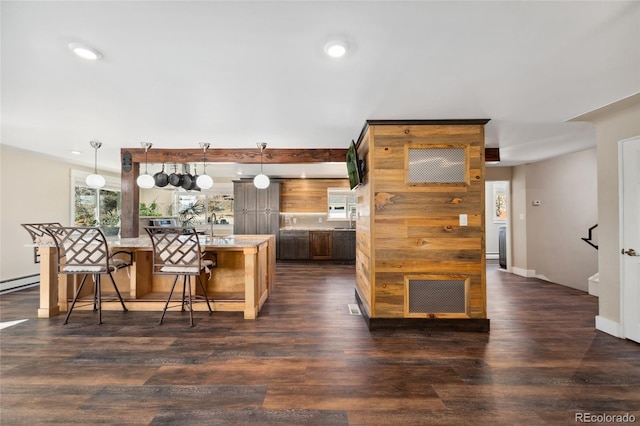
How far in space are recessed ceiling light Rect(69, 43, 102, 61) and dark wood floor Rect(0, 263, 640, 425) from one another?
235cm

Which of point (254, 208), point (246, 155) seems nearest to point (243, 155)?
point (246, 155)

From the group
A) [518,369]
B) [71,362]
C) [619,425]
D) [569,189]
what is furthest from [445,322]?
[569,189]

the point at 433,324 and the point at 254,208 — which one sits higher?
the point at 254,208

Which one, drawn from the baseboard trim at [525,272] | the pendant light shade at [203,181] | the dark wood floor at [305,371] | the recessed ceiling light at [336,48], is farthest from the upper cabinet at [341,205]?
the recessed ceiling light at [336,48]

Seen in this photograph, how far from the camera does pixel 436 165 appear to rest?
10.3 ft

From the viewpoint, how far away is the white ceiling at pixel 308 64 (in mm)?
1512

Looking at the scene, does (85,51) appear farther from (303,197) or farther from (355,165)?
(303,197)

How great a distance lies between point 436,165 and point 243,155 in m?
2.98

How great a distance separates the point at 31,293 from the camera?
176 inches

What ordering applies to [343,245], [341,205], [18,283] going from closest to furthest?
[18,283]
[343,245]
[341,205]

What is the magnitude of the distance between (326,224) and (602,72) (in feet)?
21.4

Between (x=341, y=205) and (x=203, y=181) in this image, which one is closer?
(x=203, y=181)

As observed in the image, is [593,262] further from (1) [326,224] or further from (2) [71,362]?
(2) [71,362]

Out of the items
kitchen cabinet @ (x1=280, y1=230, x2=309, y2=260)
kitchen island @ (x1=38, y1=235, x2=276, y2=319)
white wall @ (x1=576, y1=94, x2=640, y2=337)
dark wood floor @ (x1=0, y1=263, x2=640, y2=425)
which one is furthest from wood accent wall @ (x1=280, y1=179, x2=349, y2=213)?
white wall @ (x1=576, y1=94, x2=640, y2=337)
